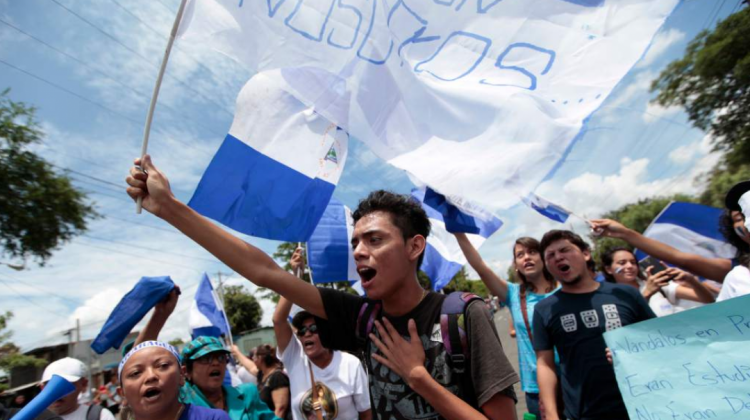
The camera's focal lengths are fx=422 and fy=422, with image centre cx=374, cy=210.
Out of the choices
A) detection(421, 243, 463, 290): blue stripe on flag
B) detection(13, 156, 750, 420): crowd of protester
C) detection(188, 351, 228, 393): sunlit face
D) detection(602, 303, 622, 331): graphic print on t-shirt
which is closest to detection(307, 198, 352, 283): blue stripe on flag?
detection(13, 156, 750, 420): crowd of protester

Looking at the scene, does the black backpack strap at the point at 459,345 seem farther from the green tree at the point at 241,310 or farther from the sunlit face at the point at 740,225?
the green tree at the point at 241,310

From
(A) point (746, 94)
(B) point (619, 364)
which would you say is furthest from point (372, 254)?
(A) point (746, 94)

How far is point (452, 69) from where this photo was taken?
2500 millimetres

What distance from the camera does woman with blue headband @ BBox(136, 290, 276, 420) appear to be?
2869 millimetres

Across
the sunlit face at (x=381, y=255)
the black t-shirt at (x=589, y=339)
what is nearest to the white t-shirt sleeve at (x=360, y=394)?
the black t-shirt at (x=589, y=339)

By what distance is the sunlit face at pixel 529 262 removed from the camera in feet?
12.2

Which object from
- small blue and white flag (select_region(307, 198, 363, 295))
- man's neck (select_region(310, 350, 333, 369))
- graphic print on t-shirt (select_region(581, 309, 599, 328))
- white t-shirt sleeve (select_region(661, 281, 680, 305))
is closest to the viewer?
graphic print on t-shirt (select_region(581, 309, 599, 328))

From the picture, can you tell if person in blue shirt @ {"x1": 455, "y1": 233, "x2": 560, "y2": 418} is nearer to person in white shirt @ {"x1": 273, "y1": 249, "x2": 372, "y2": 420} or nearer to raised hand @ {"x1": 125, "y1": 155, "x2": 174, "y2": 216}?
person in white shirt @ {"x1": 273, "y1": 249, "x2": 372, "y2": 420}

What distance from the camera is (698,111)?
17.7m

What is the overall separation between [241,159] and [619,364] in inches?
89.4

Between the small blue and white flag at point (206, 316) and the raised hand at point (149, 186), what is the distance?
483 centimetres

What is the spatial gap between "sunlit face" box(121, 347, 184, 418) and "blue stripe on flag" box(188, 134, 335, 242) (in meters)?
0.80

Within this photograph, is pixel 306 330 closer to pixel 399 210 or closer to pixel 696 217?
pixel 399 210

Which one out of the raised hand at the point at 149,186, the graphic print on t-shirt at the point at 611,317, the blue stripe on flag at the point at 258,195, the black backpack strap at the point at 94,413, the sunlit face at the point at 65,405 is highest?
the blue stripe on flag at the point at 258,195
